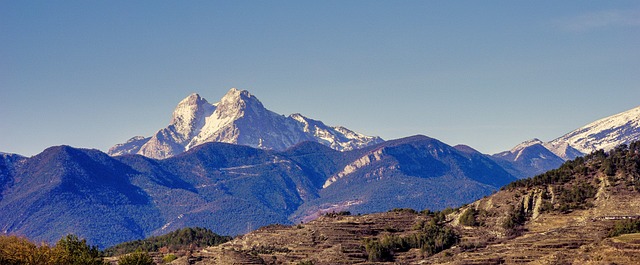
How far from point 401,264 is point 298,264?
21925 millimetres

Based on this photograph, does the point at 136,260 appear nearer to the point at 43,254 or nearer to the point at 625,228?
the point at 43,254

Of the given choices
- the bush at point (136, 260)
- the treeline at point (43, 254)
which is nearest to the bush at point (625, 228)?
the bush at point (136, 260)

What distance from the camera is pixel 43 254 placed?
16938cm

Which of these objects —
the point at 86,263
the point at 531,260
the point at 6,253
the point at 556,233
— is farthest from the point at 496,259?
the point at 6,253

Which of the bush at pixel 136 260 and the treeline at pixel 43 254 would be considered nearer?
the treeline at pixel 43 254

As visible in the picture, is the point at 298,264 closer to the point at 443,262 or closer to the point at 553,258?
the point at 443,262

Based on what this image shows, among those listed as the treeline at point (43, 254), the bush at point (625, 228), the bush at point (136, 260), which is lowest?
the bush at point (625, 228)

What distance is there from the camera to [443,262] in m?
183

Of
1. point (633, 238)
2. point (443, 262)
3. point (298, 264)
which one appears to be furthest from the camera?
point (298, 264)

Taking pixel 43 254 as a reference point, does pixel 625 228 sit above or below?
below

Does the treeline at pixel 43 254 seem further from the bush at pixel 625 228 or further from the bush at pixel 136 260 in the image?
the bush at pixel 625 228

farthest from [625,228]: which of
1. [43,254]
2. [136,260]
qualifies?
[43,254]

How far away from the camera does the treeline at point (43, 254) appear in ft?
549


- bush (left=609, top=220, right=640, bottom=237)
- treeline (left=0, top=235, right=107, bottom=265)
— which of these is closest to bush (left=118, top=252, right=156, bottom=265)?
treeline (left=0, top=235, right=107, bottom=265)
